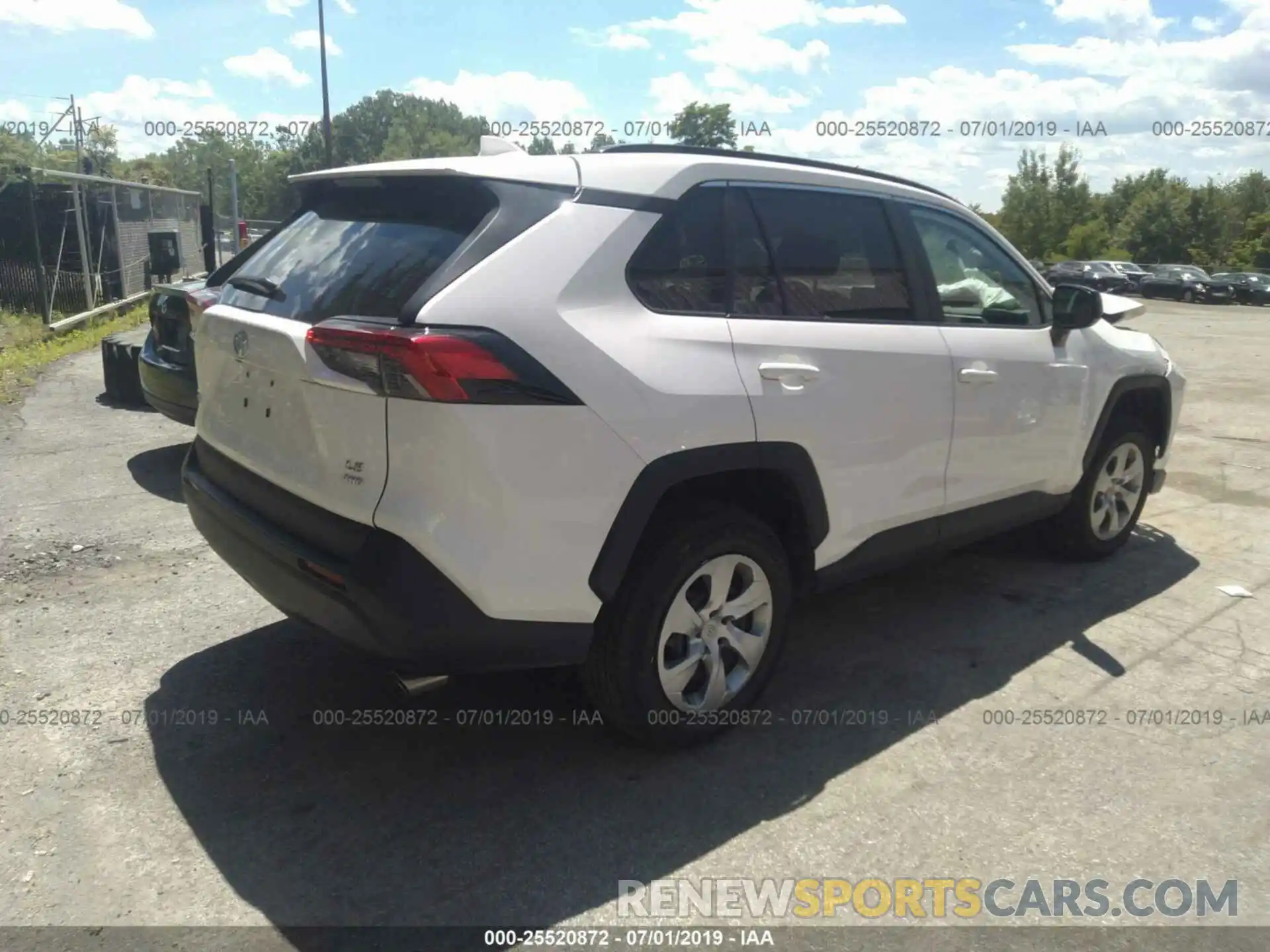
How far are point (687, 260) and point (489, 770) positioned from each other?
1745mm

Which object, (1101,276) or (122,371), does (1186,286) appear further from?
(122,371)

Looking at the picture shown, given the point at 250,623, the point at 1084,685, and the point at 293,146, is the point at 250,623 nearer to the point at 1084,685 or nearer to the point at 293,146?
the point at 1084,685

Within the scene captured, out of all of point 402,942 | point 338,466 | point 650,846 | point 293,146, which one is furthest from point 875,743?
point 293,146

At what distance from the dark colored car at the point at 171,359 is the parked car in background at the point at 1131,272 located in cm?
4438

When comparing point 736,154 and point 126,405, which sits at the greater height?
point 736,154

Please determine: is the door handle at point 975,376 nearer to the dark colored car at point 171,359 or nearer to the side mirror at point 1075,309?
the side mirror at point 1075,309

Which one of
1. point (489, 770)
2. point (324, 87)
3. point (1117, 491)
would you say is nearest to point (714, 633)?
point (489, 770)

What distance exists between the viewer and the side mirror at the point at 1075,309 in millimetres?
4484

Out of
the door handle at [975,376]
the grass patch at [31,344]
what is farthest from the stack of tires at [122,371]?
the door handle at [975,376]

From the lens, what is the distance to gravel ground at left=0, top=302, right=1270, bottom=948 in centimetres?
271

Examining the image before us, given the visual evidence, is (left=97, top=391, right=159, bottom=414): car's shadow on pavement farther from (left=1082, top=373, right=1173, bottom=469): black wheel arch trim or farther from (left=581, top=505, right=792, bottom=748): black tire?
(left=1082, top=373, right=1173, bottom=469): black wheel arch trim

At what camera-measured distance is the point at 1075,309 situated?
4.49 meters

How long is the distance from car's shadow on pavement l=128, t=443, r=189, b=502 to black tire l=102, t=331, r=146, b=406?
5.27 ft

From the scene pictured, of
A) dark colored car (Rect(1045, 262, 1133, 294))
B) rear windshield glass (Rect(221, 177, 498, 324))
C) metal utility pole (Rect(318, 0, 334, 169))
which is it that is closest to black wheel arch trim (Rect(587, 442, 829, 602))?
rear windshield glass (Rect(221, 177, 498, 324))
